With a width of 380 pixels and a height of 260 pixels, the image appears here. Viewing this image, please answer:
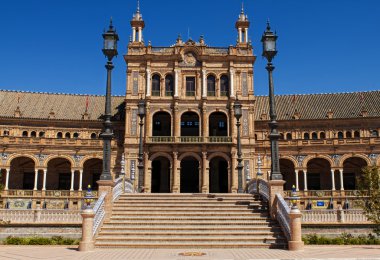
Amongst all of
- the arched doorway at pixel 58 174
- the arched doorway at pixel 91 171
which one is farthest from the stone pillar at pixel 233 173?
the arched doorway at pixel 58 174

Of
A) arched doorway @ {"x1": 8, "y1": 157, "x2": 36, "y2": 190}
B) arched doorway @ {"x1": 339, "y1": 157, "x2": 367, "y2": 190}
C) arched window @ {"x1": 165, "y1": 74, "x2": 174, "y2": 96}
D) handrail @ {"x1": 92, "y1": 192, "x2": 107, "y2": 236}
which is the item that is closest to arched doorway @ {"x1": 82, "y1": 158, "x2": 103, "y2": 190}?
arched doorway @ {"x1": 8, "y1": 157, "x2": 36, "y2": 190}

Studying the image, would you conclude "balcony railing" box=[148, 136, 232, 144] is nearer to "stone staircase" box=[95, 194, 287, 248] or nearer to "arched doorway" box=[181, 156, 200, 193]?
"arched doorway" box=[181, 156, 200, 193]

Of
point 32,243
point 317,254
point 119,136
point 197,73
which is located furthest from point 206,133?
point 317,254

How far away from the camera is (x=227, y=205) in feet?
60.6

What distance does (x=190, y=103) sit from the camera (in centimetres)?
4531

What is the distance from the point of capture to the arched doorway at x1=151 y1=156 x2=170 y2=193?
4547cm

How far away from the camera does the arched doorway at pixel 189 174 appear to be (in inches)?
1781

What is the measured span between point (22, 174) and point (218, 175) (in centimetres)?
2326

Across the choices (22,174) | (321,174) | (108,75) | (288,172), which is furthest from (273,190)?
(22,174)

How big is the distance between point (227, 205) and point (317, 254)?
21.3 ft

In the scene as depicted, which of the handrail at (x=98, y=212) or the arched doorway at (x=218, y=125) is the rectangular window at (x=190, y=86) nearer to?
the arched doorway at (x=218, y=125)

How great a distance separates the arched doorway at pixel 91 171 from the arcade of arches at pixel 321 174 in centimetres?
2258

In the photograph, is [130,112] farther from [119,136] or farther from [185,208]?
[185,208]

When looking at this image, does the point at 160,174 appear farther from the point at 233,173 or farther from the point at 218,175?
the point at 233,173
